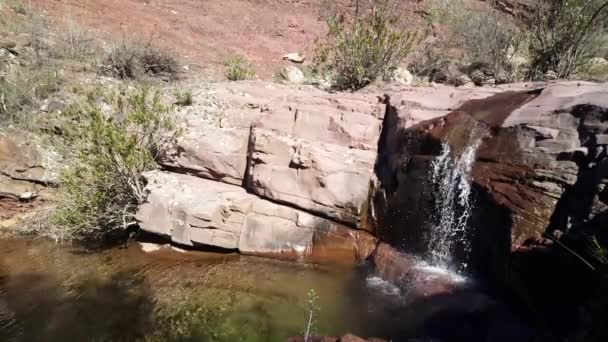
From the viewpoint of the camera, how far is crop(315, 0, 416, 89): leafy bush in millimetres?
7246

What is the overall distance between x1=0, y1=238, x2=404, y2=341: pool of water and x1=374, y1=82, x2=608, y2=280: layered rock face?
3.56ft

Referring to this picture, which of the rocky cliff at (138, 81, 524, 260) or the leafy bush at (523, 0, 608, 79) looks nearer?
the rocky cliff at (138, 81, 524, 260)

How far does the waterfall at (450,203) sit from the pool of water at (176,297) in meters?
0.85

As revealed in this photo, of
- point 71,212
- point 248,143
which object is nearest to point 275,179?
point 248,143

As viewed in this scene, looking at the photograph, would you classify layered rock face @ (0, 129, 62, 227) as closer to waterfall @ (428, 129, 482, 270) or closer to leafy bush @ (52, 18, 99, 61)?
leafy bush @ (52, 18, 99, 61)

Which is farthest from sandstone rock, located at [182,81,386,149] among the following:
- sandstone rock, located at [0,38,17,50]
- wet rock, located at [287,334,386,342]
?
sandstone rock, located at [0,38,17,50]

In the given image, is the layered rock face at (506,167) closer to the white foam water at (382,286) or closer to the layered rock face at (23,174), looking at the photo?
the white foam water at (382,286)

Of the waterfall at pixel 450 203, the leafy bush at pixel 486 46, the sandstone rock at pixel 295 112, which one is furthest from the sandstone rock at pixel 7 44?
the leafy bush at pixel 486 46

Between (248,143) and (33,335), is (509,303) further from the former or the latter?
(33,335)

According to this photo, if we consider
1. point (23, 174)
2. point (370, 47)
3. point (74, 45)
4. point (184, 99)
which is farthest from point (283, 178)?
point (74, 45)

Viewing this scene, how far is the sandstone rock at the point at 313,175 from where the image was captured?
18.0 feet

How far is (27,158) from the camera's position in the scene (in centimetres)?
654

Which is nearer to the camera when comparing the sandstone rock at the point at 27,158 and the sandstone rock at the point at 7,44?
the sandstone rock at the point at 27,158

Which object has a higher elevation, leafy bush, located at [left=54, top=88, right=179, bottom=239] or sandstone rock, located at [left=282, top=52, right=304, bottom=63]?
sandstone rock, located at [left=282, top=52, right=304, bottom=63]
